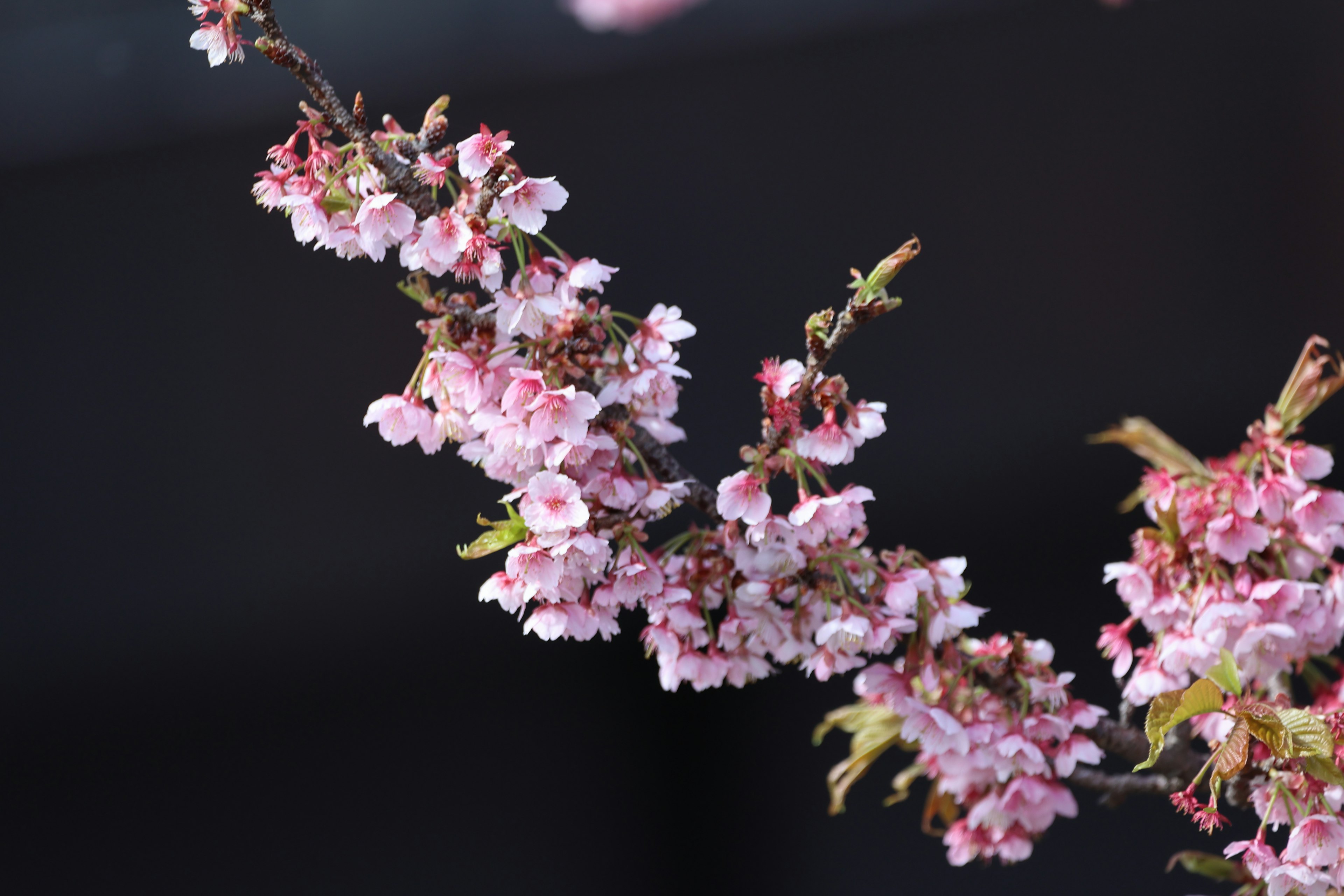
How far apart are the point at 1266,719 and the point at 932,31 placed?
1.69m

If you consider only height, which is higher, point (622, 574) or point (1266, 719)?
point (622, 574)

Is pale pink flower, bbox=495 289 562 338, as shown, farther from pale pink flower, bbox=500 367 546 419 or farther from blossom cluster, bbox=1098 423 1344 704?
blossom cluster, bbox=1098 423 1344 704

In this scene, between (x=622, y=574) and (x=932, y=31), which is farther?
(x=932, y=31)

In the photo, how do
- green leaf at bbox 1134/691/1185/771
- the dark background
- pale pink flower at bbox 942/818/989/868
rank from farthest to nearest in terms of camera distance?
the dark background < pale pink flower at bbox 942/818/989/868 < green leaf at bbox 1134/691/1185/771

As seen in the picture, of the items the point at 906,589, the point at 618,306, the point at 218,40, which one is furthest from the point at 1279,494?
the point at 618,306

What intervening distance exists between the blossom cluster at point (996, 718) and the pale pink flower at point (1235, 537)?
0.43 ft

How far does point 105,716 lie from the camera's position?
182 centimetres

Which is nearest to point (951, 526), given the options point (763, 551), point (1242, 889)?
point (1242, 889)

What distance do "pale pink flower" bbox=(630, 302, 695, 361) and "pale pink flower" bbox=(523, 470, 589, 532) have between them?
108 millimetres

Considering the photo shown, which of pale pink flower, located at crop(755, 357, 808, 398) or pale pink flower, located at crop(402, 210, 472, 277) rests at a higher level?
pale pink flower, located at crop(402, 210, 472, 277)

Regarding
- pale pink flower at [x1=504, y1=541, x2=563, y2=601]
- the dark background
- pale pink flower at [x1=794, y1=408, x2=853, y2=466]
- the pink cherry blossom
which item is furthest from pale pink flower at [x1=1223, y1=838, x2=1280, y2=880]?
the pink cherry blossom

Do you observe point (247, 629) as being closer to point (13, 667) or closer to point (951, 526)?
point (13, 667)

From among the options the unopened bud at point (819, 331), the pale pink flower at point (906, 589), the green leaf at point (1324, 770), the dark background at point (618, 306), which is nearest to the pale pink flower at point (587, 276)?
the unopened bud at point (819, 331)

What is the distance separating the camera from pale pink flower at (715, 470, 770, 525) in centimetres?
58
